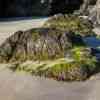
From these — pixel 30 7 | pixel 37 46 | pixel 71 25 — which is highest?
pixel 37 46

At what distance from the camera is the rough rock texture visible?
12.1 metres

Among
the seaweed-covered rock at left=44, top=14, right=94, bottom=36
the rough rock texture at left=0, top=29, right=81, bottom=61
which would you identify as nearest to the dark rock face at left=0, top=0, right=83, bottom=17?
the seaweed-covered rock at left=44, top=14, right=94, bottom=36

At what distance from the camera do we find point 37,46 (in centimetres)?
→ 1229

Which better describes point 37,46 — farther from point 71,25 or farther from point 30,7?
point 30,7

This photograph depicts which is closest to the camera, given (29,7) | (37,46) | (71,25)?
(37,46)

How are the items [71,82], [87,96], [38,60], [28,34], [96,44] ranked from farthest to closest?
[96,44]
[28,34]
[38,60]
[71,82]
[87,96]

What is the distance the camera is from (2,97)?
340 inches

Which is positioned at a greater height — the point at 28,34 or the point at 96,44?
the point at 28,34

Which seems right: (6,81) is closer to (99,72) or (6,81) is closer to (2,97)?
(2,97)

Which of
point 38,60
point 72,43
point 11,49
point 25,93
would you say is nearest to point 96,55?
point 72,43

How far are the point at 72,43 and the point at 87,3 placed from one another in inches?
958

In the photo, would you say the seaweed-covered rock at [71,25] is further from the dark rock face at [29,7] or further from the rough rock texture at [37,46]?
the dark rock face at [29,7]

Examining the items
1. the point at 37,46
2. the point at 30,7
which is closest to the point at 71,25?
the point at 37,46

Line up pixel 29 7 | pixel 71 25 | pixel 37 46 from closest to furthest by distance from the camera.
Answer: pixel 37 46
pixel 71 25
pixel 29 7
